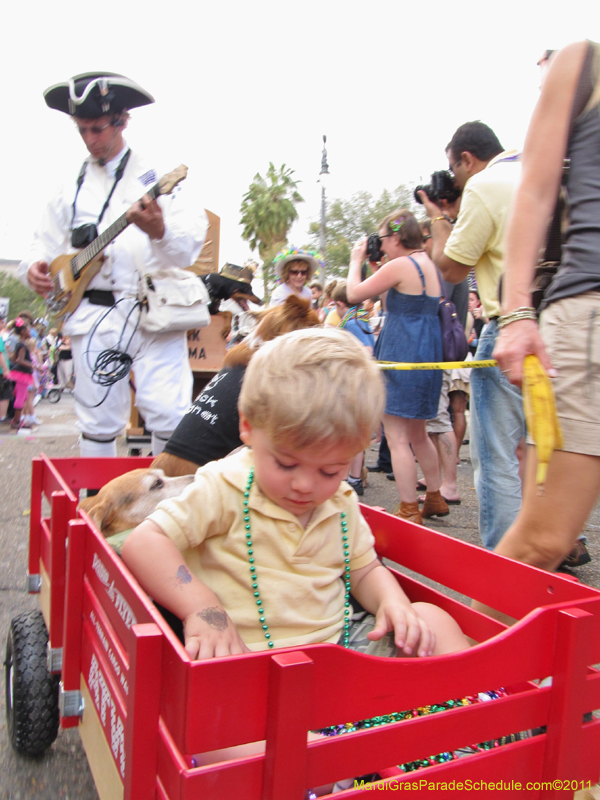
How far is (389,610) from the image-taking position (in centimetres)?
150

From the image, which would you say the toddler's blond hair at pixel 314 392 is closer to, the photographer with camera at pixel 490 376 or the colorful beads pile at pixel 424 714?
the colorful beads pile at pixel 424 714

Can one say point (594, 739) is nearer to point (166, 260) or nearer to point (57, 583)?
point (57, 583)

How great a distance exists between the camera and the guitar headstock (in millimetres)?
2943

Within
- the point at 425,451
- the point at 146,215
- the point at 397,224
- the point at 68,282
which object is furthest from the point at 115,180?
the point at 425,451

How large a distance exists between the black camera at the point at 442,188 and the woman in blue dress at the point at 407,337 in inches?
19.4

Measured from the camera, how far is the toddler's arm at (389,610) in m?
1.43

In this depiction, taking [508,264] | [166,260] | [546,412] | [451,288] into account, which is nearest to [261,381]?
[546,412]

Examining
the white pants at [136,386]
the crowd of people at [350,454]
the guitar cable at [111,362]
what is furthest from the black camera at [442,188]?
the guitar cable at [111,362]

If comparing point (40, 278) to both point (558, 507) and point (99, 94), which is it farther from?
point (558, 507)

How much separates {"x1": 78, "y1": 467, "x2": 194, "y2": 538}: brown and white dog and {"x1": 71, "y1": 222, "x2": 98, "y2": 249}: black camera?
178cm

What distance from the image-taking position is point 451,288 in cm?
434

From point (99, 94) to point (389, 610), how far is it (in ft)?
8.79

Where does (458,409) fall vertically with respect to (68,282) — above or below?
below

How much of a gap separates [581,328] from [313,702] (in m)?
1.10
